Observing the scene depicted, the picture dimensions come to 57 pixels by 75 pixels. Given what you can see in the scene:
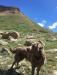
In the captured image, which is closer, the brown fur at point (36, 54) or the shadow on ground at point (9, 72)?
the brown fur at point (36, 54)

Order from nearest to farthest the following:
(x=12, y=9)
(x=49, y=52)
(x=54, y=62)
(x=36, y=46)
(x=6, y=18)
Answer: (x=36, y=46)
(x=54, y=62)
(x=49, y=52)
(x=6, y=18)
(x=12, y=9)

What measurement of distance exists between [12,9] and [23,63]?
6563 centimetres

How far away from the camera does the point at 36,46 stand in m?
14.8

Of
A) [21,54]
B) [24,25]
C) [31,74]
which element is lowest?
[31,74]

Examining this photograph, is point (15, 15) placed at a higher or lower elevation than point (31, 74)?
higher

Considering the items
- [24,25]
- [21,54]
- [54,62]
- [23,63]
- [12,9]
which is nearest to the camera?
[21,54]

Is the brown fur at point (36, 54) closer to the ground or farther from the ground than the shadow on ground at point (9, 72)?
farther from the ground

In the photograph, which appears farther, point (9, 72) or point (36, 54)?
point (9, 72)

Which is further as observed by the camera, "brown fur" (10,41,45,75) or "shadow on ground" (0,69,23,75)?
"shadow on ground" (0,69,23,75)

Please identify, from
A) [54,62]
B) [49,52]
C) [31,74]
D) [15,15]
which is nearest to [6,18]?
[15,15]

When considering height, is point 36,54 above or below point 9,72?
above

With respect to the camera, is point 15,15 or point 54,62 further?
point 15,15

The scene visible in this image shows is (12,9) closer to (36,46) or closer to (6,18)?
(6,18)

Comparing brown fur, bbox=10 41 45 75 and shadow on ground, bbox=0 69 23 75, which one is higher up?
brown fur, bbox=10 41 45 75
